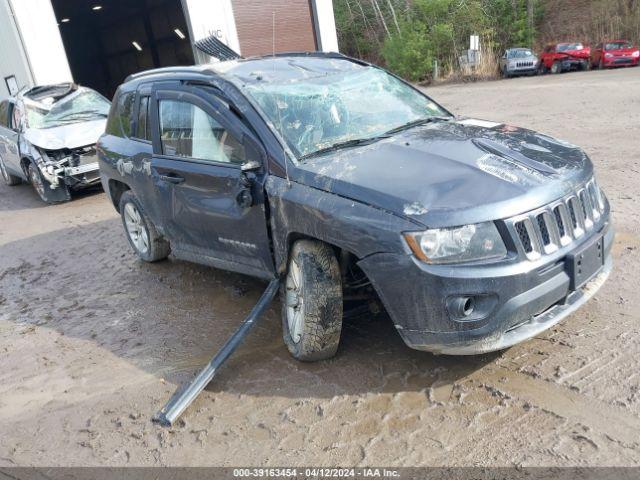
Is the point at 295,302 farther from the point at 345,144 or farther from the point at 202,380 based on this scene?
the point at 345,144

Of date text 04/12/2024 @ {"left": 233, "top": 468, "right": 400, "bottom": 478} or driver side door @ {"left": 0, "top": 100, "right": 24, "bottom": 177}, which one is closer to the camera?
date text 04/12/2024 @ {"left": 233, "top": 468, "right": 400, "bottom": 478}

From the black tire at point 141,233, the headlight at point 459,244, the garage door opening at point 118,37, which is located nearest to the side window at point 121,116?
the black tire at point 141,233

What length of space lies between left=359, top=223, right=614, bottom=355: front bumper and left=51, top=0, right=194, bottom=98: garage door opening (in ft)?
70.3

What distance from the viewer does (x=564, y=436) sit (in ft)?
9.23

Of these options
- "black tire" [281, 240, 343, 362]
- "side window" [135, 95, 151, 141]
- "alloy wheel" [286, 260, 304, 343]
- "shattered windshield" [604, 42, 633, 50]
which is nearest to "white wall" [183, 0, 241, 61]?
"side window" [135, 95, 151, 141]

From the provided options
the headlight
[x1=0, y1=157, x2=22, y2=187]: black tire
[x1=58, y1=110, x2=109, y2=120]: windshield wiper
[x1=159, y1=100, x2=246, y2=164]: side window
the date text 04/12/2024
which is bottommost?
[x1=0, y1=157, x2=22, y2=187]: black tire

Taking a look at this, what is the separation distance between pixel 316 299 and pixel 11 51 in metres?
16.8

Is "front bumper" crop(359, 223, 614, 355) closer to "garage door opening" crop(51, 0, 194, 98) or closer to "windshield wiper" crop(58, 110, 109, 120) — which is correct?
"windshield wiper" crop(58, 110, 109, 120)

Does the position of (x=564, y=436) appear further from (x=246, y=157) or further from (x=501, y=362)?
(x=246, y=157)

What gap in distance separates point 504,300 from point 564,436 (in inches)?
27.5

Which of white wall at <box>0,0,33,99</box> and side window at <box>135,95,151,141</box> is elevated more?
white wall at <box>0,0,33,99</box>

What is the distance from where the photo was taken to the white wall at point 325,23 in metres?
20.1

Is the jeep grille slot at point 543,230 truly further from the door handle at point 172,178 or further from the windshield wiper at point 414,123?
the door handle at point 172,178

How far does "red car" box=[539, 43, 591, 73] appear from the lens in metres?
26.6
